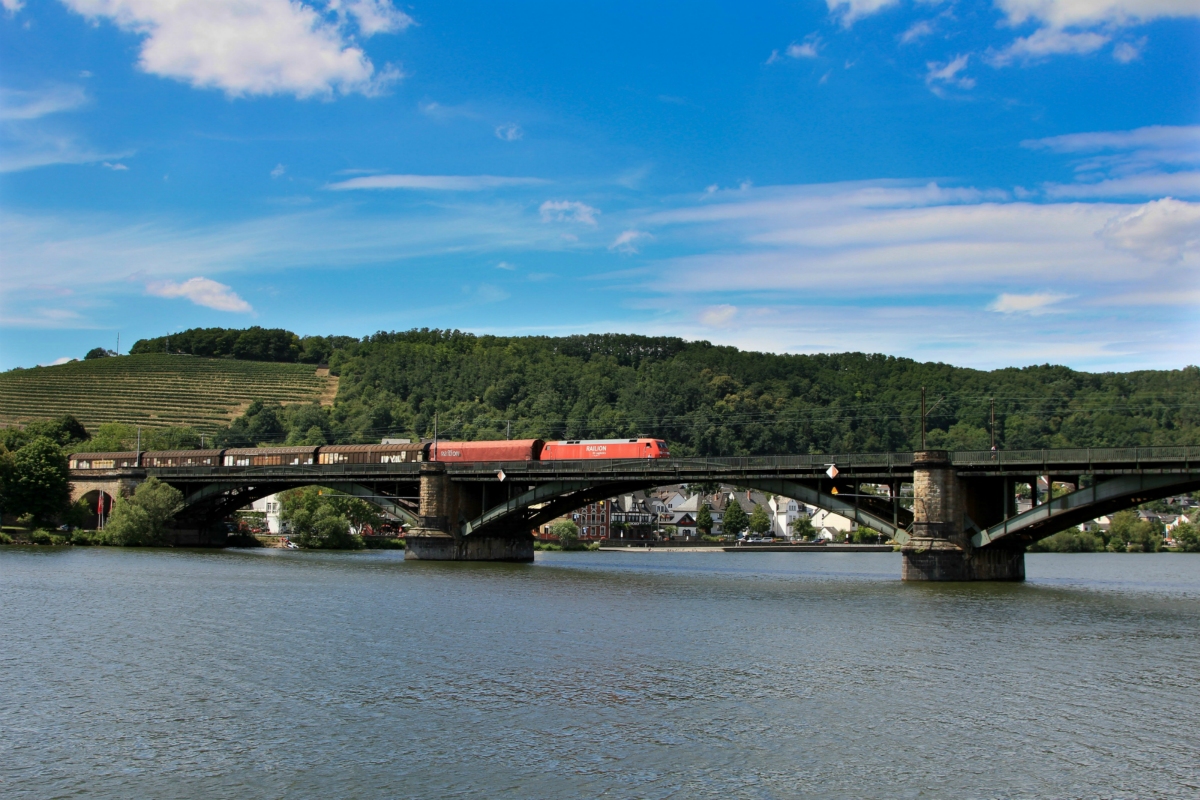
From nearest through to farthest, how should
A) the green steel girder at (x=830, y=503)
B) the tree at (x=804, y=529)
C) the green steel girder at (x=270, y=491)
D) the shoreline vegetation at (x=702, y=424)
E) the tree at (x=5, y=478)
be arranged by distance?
the green steel girder at (x=830, y=503) → the green steel girder at (x=270, y=491) → the tree at (x=5, y=478) → the shoreline vegetation at (x=702, y=424) → the tree at (x=804, y=529)

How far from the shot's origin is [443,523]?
84.2 metres

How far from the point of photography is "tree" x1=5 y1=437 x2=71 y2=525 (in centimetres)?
10012

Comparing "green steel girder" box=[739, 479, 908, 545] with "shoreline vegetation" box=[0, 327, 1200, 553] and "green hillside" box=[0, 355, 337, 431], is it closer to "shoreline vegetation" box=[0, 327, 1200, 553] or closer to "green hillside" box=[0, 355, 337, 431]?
"shoreline vegetation" box=[0, 327, 1200, 553]

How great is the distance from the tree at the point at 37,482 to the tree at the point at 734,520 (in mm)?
96353

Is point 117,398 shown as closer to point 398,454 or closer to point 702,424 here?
point 702,424

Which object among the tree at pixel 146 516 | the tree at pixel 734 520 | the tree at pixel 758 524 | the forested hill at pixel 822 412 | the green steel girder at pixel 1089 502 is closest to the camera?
the green steel girder at pixel 1089 502

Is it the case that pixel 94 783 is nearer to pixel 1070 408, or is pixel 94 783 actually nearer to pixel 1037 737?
pixel 1037 737

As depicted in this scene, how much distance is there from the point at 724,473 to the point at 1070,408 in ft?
283

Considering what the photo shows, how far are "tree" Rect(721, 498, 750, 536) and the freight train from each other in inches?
2689

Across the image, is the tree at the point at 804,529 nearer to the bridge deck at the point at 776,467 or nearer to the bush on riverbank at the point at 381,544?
the bush on riverbank at the point at 381,544

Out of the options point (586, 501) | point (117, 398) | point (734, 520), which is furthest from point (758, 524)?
point (117, 398)

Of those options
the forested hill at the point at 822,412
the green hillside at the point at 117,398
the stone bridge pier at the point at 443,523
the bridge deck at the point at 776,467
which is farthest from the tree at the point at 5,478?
the forested hill at the point at 822,412

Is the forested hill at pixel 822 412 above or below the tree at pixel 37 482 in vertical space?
above

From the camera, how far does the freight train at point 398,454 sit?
90375 mm
